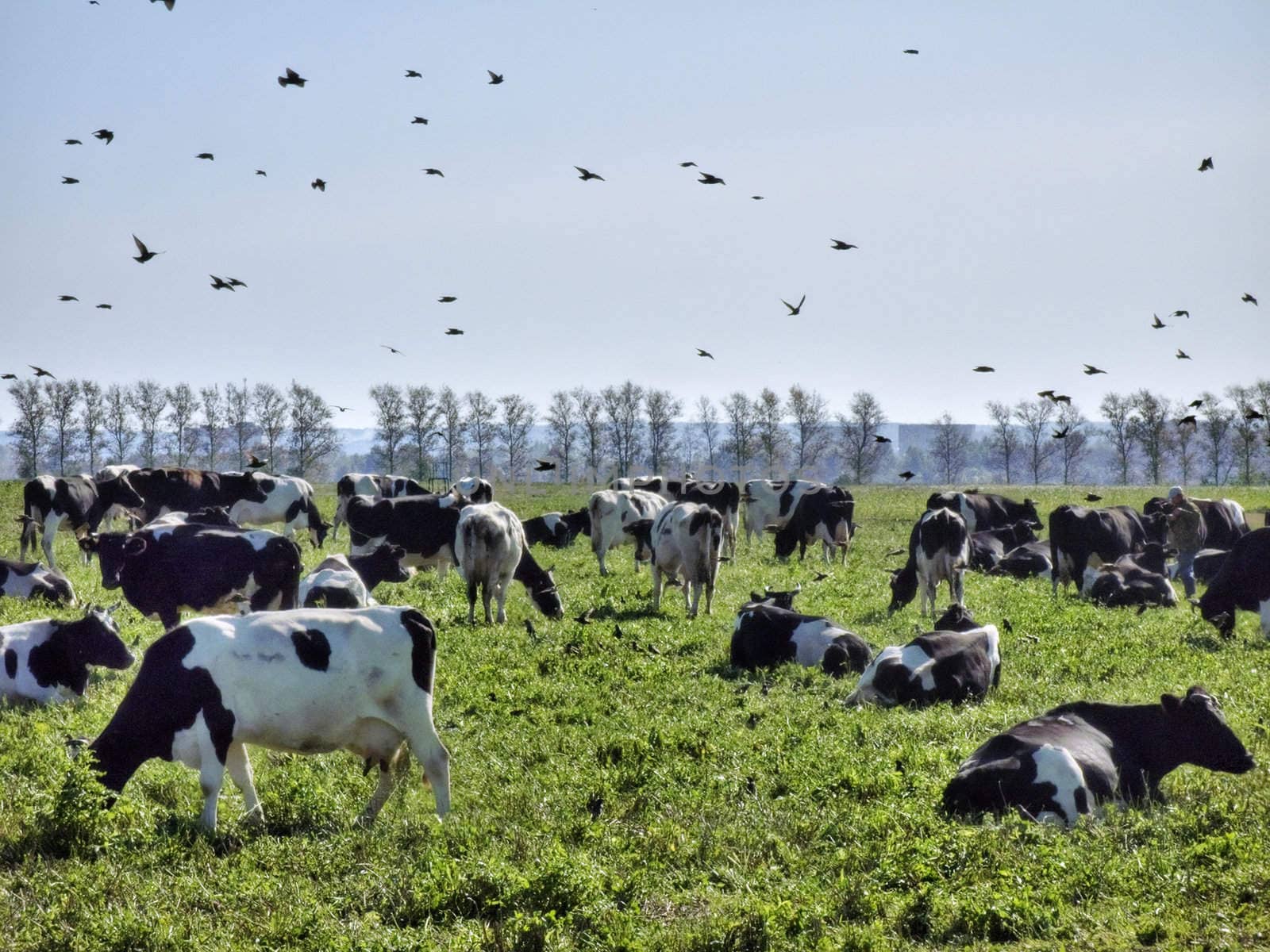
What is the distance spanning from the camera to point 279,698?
9406 millimetres

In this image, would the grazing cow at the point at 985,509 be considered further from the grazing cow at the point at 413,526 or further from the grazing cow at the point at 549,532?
the grazing cow at the point at 413,526

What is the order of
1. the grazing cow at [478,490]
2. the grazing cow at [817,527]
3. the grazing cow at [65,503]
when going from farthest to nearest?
1. the grazing cow at [478,490]
2. the grazing cow at [817,527]
3. the grazing cow at [65,503]

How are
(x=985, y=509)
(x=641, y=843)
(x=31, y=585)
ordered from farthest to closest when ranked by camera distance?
(x=985, y=509) → (x=31, y=585) → (x=641, y=843)

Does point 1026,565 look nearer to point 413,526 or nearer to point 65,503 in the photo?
point 413,526

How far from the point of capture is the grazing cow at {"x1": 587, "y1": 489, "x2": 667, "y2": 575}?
31.6 m

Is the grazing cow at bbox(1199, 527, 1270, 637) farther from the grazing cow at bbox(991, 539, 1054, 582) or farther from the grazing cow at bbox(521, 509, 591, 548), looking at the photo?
the grazing cow at bbox(521, 509, 591, 548)

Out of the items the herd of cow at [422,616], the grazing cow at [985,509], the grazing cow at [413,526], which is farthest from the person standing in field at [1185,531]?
the grazing cow at [413,526]

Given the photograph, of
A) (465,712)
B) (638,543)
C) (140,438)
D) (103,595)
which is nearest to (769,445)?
(140,438)

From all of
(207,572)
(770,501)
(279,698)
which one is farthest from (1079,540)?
(279,698)

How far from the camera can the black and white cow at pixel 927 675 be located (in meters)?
14.0

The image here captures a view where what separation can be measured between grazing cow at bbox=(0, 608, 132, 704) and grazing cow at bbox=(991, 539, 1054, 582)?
22.5 m

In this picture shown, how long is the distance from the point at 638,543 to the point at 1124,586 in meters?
11.9

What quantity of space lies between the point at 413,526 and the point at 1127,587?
14613 mm

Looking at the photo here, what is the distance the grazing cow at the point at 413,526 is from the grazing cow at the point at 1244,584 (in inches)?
562
